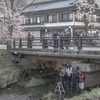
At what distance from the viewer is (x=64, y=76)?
38.0 feet

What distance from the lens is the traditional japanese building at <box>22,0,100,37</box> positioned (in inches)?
1023

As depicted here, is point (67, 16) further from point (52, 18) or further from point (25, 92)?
point (25, 92)

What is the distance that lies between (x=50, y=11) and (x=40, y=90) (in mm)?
17676

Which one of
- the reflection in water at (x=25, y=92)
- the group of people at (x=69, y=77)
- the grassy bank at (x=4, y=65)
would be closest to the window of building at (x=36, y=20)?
the grassy bank at (x=4, y=65)

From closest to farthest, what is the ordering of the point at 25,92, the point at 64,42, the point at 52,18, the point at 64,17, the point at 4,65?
the point at 25,92 < the point at 64,42 < the point at 4,65 < the point at 64,17 < the point at 52,18

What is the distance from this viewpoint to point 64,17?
27.4m

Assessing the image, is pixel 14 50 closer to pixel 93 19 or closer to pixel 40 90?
pixel 40 90

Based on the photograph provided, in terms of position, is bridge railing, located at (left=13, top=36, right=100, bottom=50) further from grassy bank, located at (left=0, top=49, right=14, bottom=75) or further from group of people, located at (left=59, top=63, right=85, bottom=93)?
grassy bank, located at (left=0, top=49, right=14, bottom=75)

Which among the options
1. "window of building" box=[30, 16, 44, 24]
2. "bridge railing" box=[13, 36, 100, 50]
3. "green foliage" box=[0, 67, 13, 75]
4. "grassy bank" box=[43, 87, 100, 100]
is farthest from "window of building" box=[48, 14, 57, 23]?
"grassy bank" box=[43, 87, 100, 100]

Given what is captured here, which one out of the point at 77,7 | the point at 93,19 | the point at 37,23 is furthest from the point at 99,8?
the point at 37,23

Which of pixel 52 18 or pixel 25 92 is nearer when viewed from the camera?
→ pixel 25 92

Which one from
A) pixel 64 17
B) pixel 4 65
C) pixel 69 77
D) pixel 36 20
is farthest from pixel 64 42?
pixel 36 20

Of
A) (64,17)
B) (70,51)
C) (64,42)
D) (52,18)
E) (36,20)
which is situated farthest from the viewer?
(36,20)

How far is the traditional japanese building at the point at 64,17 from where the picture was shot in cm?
2597
